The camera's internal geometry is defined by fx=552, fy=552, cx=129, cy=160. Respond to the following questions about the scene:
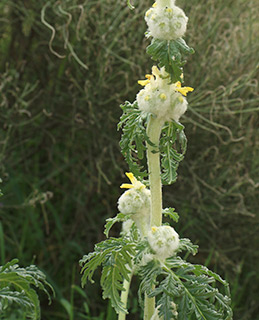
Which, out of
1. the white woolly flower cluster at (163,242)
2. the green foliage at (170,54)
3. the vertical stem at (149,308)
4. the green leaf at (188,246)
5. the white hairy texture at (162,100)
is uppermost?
the green foliage at (170,54)

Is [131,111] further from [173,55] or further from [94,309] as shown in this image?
[94,309]

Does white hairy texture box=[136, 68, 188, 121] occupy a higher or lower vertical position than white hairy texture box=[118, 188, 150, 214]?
higher

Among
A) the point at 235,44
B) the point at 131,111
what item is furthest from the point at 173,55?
the point at 235,44

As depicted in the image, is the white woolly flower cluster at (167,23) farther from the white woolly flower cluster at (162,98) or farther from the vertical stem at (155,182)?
the vertical stem at (155,182)

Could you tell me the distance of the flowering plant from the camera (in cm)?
116

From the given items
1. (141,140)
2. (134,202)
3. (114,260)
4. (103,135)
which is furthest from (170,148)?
(103,135)

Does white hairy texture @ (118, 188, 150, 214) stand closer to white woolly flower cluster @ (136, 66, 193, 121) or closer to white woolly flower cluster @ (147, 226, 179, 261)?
white woolly flower cluster @ (147, 226, 179, 261)

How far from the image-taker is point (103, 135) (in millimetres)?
2459

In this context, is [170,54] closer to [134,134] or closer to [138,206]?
[134,134]

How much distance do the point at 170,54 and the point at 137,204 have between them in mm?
384

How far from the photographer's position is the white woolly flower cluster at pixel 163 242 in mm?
1205

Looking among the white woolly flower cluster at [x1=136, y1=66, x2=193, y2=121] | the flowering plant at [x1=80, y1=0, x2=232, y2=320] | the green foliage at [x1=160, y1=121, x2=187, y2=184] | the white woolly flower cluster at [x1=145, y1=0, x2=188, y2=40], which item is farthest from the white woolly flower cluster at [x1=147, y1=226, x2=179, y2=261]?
the white woolly flower cluster at [x1=145, y1=0, x2=188, y2=40]

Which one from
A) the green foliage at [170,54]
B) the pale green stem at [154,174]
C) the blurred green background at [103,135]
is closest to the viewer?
the green foliage at [170,54]

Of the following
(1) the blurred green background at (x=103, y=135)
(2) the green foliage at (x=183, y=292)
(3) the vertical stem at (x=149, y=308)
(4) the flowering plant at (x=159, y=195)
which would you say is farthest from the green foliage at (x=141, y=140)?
(1) the blurred green background at (x=103, y=135)
